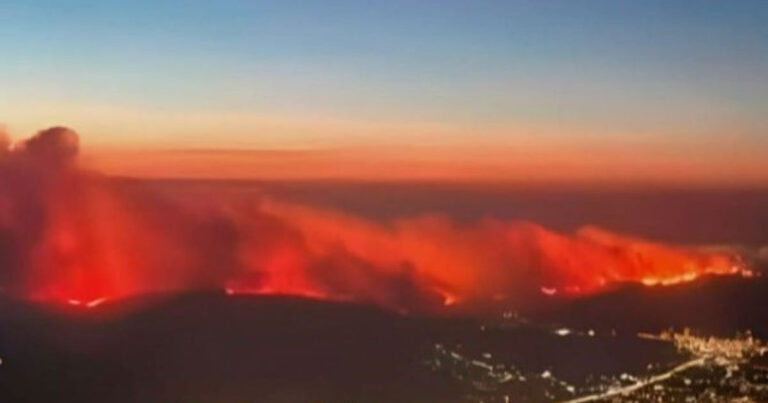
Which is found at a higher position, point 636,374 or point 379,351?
point 379,351

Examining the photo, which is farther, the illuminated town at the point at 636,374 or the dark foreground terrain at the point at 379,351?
the illuminated town at the point at 636,374

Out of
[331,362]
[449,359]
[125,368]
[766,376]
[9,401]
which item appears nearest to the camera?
[9,401]

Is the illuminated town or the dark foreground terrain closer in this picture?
the dark foreground terrain

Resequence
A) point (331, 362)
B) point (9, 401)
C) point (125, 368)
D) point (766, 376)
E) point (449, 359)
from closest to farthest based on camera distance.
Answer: point (9, 401)
point (125, 368)
point (331, 362)
point (449, 359)
point (766, 376)

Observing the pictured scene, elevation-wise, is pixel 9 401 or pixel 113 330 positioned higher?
pixel 113 330

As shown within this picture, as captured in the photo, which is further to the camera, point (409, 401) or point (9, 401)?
point (409, 401)

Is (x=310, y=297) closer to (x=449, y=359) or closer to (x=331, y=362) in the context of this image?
(x=331, y=362)

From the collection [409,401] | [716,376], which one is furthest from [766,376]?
[409,401]

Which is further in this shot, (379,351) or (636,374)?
(636,374)
